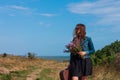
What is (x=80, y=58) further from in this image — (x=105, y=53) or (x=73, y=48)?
(x=105, y=53)

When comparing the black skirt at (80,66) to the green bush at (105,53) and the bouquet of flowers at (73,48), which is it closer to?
the bouquet of flowers at (73,48)

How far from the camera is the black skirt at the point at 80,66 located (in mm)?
9859

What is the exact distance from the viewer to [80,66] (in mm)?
9906

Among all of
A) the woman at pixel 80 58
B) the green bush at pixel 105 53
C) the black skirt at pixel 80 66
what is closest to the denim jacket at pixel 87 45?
the woman at pixel 80 58

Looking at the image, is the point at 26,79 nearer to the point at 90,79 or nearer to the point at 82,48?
the point at 90,79

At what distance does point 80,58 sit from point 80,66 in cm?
19

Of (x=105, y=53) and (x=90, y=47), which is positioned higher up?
(x=105, y=53)

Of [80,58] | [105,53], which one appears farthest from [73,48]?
[105,53]

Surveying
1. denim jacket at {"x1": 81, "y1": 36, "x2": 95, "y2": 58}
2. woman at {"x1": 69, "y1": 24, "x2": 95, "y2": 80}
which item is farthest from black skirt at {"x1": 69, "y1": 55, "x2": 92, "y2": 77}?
denim jacket at {"x1": 81, "y1": 36, "x2": 95, "y2": 58}

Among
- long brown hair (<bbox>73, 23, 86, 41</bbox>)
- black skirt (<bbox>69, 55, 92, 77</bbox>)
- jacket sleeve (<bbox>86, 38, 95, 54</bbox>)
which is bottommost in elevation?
black skirt (<bbox>69, 55, 92, 77</bbox>)

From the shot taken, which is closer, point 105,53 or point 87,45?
point 87,45

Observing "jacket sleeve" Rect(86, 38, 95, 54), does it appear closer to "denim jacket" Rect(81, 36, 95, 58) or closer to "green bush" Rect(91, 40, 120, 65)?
"denim jacket" Rect(81, 36, 95, 58)

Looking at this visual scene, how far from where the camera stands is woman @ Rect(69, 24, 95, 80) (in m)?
9.83

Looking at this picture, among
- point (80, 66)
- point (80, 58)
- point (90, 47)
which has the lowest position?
point (80, 66)
